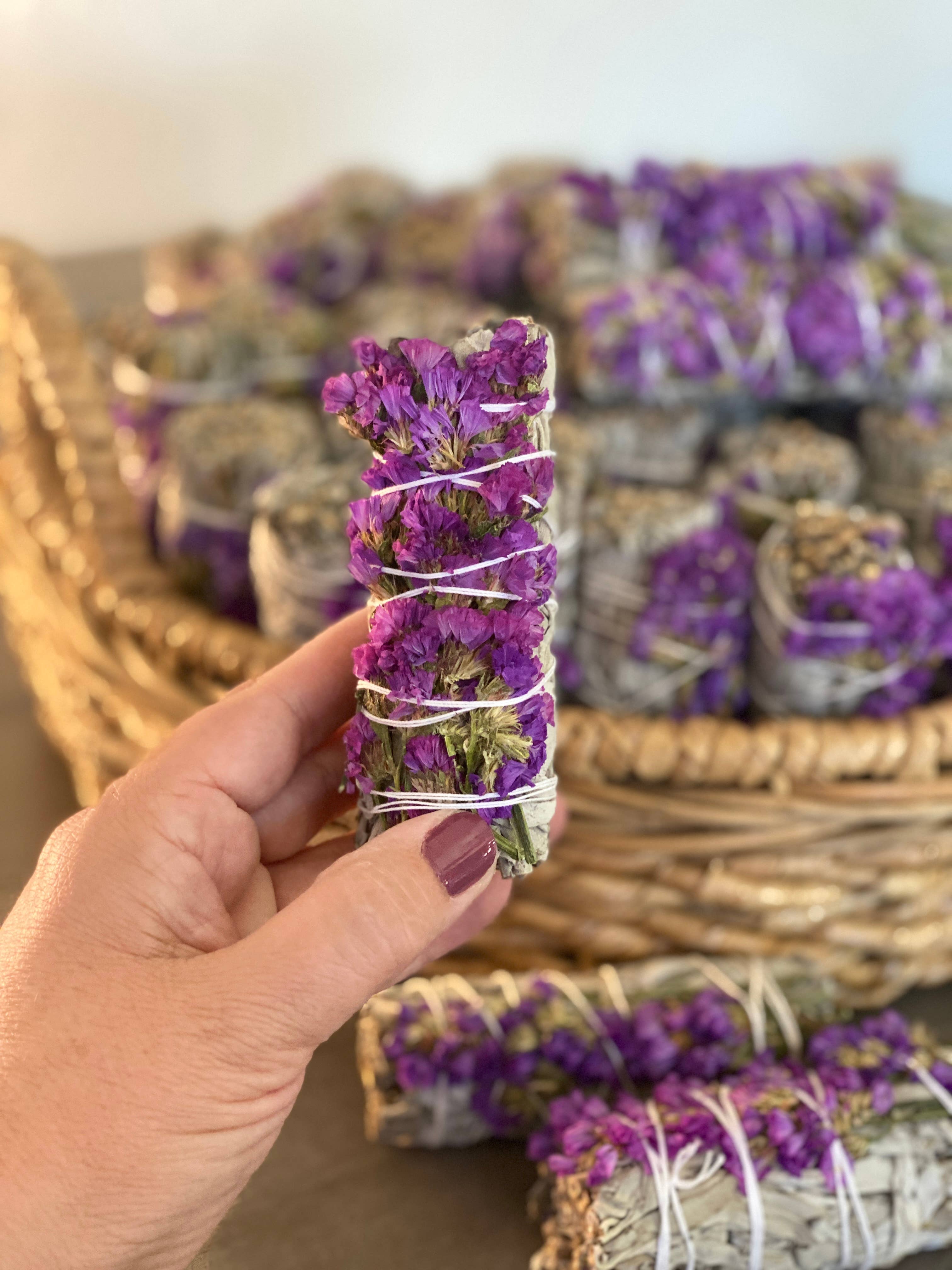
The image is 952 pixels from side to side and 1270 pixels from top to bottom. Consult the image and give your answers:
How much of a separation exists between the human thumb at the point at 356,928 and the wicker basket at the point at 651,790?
0.86 feet

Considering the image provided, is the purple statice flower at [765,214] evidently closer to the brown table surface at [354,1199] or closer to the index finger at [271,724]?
the index finger at [271,724]

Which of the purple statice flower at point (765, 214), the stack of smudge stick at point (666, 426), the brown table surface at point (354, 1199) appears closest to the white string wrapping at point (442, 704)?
the stack of smudge stick at point (666, 426)

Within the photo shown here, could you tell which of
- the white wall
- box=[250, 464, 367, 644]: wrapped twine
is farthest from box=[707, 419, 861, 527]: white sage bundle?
the white wall

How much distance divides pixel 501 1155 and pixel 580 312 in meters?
0.79

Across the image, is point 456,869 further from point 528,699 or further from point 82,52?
point 82,52

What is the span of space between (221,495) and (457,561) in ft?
1.70

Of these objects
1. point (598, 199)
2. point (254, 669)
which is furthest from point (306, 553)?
point (598, 199)

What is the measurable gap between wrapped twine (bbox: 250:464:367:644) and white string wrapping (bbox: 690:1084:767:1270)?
40cm

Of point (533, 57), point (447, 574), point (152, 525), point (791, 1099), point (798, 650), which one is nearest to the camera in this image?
point (447, 574)

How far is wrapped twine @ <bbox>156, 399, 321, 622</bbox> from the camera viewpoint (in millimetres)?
917

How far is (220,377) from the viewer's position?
1.12 m

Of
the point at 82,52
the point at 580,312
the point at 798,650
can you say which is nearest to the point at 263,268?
the point at 82,52

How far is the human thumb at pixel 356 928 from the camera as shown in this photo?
1.43ft

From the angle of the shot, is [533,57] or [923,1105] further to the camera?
[533,57]
